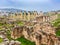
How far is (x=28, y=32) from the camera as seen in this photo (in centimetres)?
4438

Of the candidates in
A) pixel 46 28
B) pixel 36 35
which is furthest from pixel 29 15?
pixel 36 35

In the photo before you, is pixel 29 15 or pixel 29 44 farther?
pixel 29 15

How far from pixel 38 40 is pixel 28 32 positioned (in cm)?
518

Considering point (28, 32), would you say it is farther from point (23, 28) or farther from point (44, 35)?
point (44, 35)

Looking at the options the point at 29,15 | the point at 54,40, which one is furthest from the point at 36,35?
the point at 29,15

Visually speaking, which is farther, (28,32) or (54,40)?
(28,32)

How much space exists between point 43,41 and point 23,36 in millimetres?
7257

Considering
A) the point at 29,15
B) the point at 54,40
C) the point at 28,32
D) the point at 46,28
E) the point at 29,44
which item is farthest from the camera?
the point at 29,15

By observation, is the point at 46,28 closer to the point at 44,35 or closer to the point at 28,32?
the point at 28,32

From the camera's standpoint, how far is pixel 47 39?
127 ft

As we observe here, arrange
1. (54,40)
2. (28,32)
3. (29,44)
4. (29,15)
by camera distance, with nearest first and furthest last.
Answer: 1. (54,40)
2. (29,44)
3. (28,32)
4. (29,15)

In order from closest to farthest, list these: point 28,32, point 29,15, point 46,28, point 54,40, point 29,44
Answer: point 54,40 → point 29,44 → point 28,32 → point 46,28 → point 29,15

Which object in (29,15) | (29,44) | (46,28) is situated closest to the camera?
(29,44)

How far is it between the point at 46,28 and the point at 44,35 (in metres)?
9.19
